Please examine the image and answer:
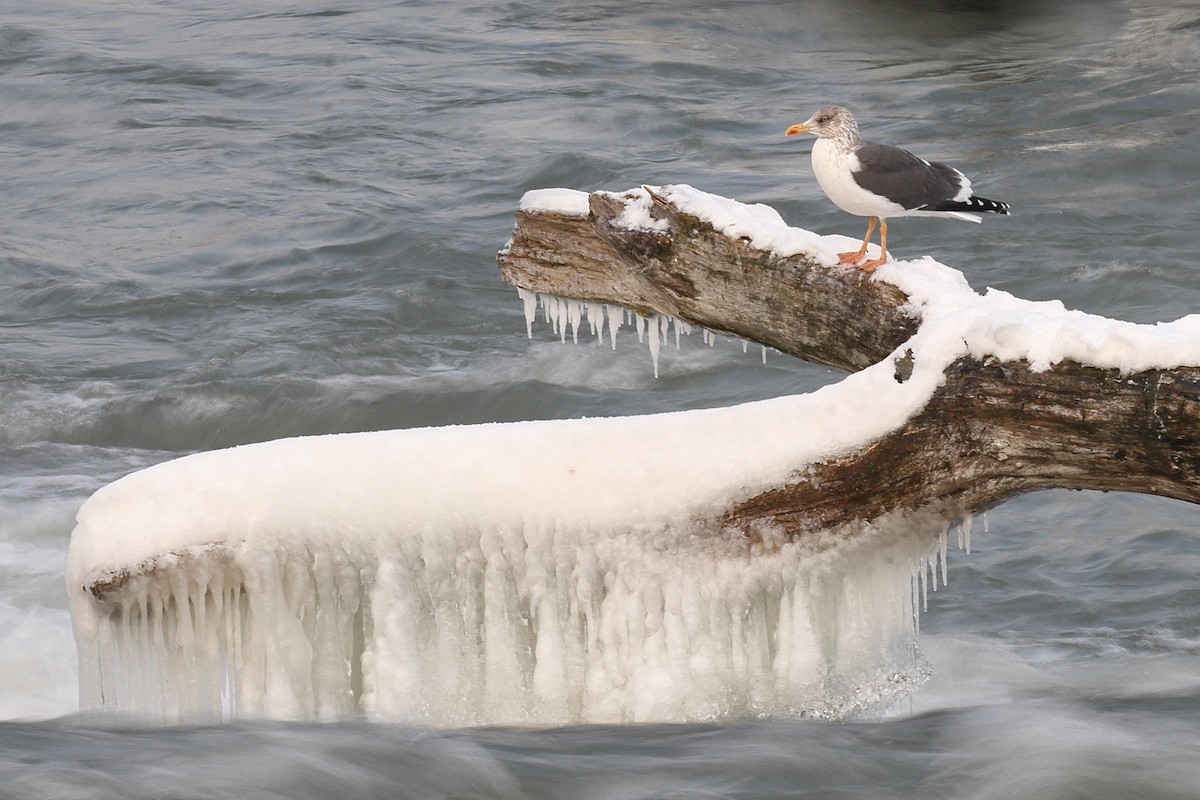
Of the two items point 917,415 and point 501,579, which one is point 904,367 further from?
point 501,579

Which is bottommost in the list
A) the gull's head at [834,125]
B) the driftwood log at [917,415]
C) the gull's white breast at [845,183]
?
the driftwood log at [917,415]

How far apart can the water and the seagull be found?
182 cm

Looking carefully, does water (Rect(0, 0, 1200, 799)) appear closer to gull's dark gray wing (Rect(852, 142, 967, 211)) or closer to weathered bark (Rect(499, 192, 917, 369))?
weathered bark (Rect(499, 192, 917, 369))

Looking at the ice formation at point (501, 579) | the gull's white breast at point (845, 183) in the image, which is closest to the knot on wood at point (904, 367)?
the ice formation at point (501, 579)

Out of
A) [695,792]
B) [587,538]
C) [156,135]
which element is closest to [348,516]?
[587,538]

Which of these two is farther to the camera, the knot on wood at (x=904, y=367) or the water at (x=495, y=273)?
the water at (x=495, y=273)

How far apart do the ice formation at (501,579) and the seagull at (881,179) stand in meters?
0.90

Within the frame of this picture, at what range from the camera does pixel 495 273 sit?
12305 millimetres

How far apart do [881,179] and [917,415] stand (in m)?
1.65

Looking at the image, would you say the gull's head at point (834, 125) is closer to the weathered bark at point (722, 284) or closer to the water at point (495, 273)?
the weathered bark at point (722, 284)

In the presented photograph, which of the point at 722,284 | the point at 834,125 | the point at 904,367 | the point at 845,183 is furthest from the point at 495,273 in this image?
the point at 904,367

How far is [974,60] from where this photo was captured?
60.5 feet

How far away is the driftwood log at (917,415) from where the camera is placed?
3.58 meters

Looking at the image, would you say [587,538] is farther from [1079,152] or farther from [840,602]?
[1079,152]
